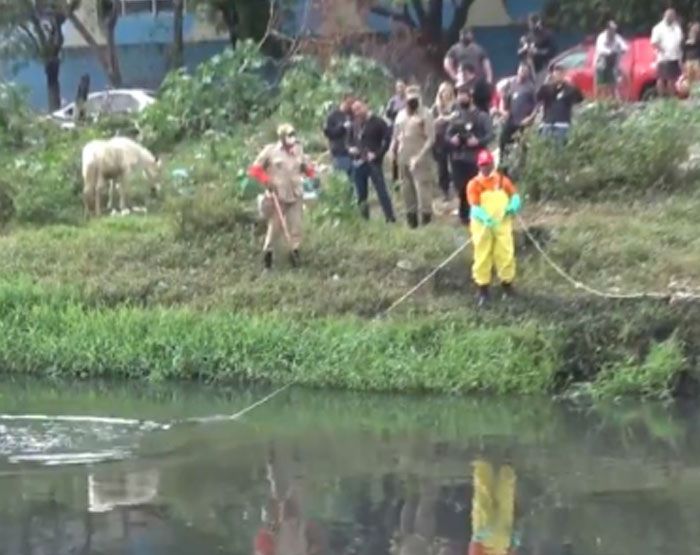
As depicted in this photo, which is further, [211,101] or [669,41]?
[211,101]

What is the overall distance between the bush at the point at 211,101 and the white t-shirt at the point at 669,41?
6691 mm

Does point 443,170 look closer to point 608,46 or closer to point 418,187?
point 418,187

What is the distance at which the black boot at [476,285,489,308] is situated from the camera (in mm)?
19906

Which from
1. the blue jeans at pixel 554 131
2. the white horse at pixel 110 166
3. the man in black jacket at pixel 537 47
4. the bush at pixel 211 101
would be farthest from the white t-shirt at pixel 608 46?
the white horse at pixel 110 166

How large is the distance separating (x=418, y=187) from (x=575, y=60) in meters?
8.66

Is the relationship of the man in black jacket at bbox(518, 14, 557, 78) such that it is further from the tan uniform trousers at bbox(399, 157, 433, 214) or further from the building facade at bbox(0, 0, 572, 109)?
the building facade at bbox(0, 0, 572, 109)

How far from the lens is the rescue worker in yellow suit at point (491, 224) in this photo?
1930cm

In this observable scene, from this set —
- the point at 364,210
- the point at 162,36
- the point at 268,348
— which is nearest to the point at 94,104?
the point at 162,36

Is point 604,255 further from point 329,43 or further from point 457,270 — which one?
point 329,43

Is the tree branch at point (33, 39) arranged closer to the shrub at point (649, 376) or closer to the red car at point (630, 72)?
the red car at point (630, 72)

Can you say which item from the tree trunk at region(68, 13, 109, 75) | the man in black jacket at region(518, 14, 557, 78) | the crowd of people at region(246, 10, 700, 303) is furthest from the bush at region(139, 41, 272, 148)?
the tree trunk at region(68, 13, 109, 75)

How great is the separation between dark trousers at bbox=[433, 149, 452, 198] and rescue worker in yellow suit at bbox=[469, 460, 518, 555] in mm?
8103

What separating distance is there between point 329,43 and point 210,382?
18498 millimetres

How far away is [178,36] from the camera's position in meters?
43.6
